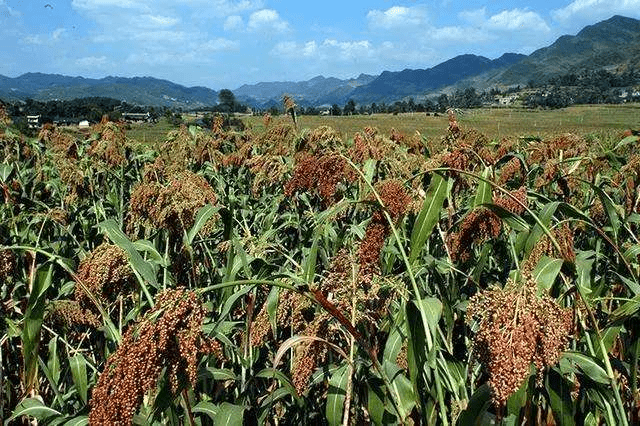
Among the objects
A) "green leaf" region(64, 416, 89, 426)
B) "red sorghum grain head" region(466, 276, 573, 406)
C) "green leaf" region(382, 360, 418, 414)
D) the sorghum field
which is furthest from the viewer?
"green leaf" region(64, 416, 89, 426)

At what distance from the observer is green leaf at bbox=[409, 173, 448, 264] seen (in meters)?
2.13

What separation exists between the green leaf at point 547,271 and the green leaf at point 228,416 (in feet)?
3.77

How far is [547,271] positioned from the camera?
205 centimetres

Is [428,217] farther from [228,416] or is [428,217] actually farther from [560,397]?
[228,416]

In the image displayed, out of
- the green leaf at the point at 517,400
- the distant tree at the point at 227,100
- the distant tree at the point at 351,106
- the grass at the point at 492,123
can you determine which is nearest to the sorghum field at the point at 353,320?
the green leaf at the point at 517,400

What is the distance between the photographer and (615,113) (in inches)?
3964

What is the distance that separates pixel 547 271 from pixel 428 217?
0.46m

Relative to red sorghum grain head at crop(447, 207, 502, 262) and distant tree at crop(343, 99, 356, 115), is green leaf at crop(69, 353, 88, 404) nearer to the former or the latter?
red sorghum grain head at crop(447, 207, 502, 262)

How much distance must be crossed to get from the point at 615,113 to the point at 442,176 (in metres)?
112

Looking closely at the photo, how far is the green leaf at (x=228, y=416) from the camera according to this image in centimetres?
198

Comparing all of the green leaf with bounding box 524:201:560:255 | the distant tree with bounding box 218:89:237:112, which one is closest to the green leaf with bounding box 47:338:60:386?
the green leaf with bounding box 524:201:560:255

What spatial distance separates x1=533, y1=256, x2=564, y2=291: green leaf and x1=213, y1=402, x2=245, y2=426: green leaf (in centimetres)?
115

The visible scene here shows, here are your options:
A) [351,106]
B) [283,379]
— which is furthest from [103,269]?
[351,106]

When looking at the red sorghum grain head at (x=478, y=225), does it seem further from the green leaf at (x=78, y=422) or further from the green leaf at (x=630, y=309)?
the green leaf at (x=78, y=422)
